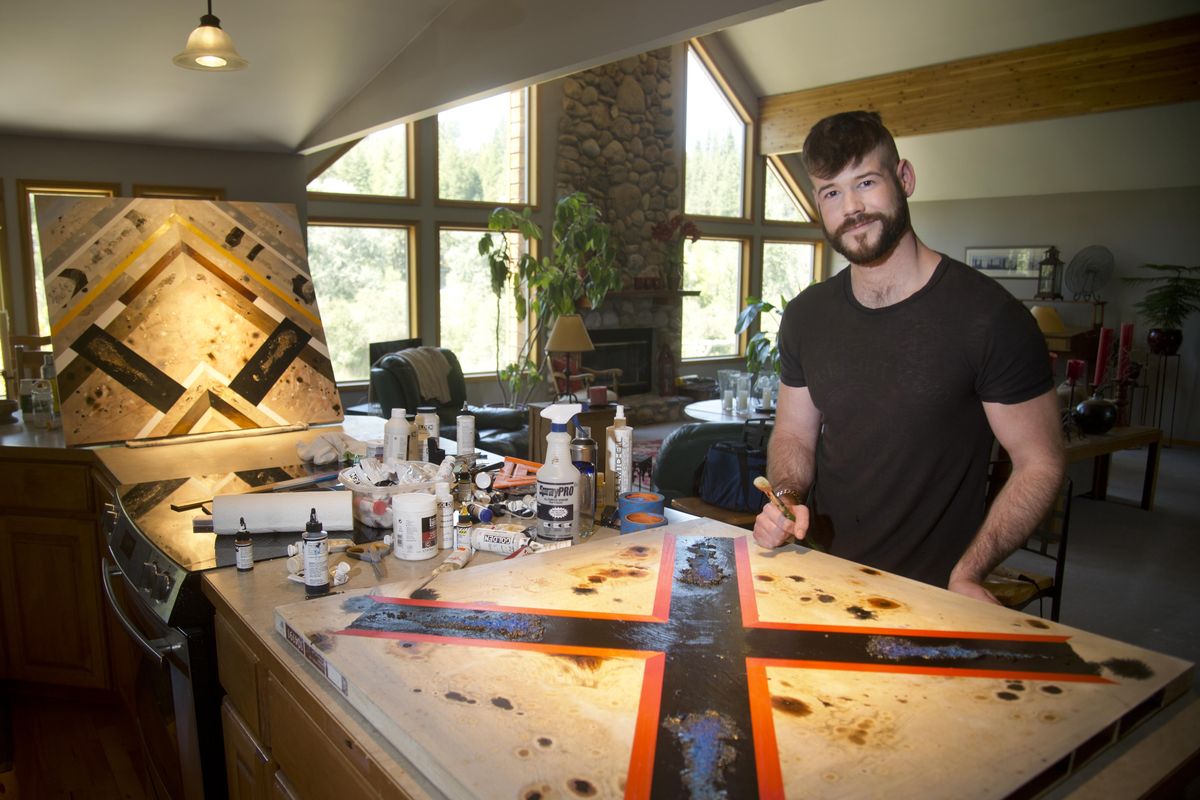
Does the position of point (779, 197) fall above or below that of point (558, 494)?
above

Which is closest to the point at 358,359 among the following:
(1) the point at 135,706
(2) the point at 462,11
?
(2) the point at 462,11

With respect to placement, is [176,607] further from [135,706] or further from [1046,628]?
[1046,628]

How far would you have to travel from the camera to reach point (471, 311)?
24.9 feet

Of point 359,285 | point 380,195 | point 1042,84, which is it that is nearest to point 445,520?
point 359,285

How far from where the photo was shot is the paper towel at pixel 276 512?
1.79 metres

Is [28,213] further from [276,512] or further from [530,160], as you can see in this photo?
[276,512]

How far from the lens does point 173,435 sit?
9.35 ft

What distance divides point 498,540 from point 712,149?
8261 millimetres

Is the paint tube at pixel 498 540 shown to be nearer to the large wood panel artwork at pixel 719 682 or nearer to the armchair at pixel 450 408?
the large wood panel artwork at pixel 719 682

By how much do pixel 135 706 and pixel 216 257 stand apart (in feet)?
5.18

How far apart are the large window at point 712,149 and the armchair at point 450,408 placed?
14.4ft

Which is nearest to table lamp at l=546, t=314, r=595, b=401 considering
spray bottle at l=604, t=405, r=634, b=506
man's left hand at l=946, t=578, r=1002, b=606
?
spray bottle at l=604, t=405, r=634, b=506

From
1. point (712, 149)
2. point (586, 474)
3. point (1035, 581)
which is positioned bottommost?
point (1035, 581)

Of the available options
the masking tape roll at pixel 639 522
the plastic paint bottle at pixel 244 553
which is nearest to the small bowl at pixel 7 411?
the plastic paint bottle at pixel 244 553
